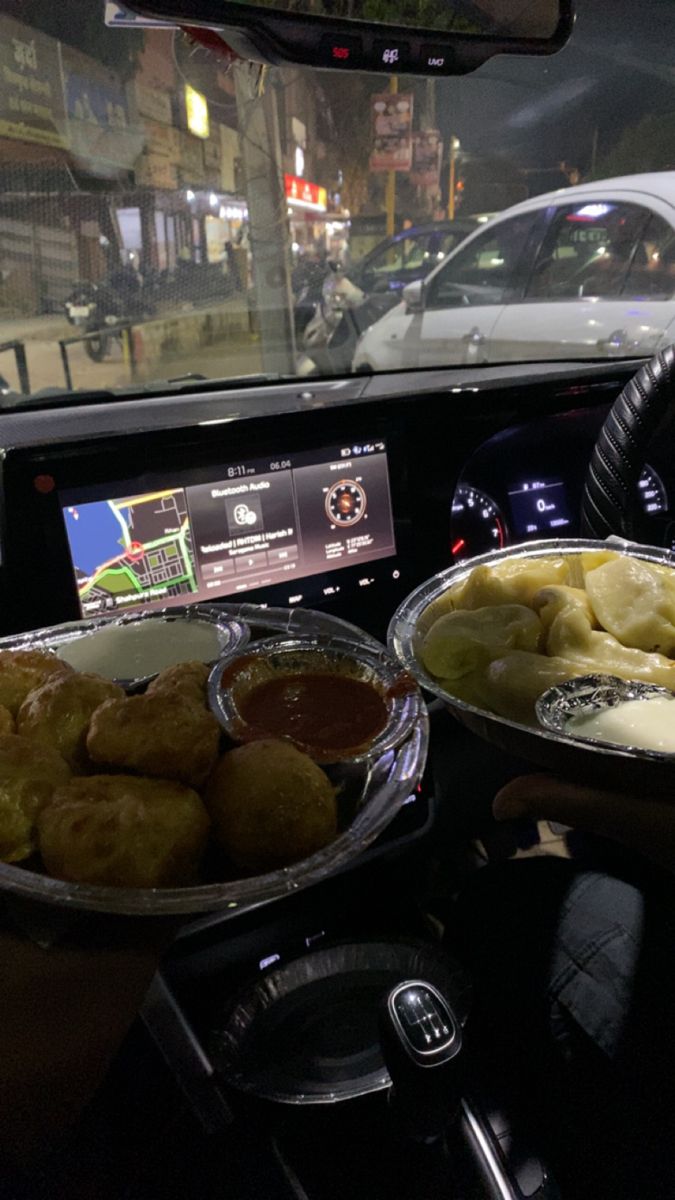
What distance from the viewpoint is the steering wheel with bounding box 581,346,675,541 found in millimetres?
2074

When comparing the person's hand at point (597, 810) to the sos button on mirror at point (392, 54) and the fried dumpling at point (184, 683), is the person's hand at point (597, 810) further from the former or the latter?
the sos button on mirror at point (392, 54)

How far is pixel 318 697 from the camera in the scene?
148 centimetres

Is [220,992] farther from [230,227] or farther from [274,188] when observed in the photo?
[274,188]

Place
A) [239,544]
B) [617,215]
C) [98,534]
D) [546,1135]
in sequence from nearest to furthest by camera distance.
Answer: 1. [546,1135]
2. [98,534]
3. [239,544]
4. [617,215]

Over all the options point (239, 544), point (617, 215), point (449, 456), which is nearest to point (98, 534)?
point (239, 544)

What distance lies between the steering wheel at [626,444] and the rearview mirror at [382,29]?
778mm

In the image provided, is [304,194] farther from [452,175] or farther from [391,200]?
[452,175]

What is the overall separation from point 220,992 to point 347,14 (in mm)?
2260

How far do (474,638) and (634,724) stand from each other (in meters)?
0.32

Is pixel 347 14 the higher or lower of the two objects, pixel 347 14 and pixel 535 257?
the higher

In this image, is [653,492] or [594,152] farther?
[594,152]

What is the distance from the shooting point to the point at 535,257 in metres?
4.38

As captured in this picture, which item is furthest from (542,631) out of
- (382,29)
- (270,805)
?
(382,29)

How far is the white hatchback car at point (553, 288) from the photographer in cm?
393
